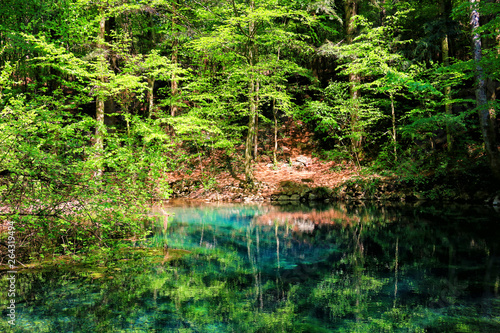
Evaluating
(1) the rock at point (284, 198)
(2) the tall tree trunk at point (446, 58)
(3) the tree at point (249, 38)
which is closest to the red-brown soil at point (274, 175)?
(1) the rock at point (284, 198)

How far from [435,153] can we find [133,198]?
12650 mm

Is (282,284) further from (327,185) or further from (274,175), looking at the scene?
(274,175)

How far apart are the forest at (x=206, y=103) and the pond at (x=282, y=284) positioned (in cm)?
103

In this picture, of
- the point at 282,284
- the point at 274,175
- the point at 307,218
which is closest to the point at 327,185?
→ the point at 274,175

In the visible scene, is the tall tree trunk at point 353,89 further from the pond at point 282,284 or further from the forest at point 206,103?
the pond at point 282,284

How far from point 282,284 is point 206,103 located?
11197 millimetres

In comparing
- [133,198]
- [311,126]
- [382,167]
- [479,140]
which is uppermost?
[311,126]

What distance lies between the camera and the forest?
5125mm

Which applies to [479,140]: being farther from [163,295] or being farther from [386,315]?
[163,295]

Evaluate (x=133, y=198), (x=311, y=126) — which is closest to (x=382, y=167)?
(x=311, y=126)

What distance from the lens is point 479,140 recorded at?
1331 cm

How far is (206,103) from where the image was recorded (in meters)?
14.2

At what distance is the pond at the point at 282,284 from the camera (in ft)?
10.1

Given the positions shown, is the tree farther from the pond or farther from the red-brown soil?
the pond
